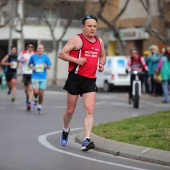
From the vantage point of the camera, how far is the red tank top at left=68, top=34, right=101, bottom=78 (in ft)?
37.2

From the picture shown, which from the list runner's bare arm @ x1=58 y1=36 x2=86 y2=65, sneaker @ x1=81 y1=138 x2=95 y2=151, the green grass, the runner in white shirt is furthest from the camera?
the runner in white shirt

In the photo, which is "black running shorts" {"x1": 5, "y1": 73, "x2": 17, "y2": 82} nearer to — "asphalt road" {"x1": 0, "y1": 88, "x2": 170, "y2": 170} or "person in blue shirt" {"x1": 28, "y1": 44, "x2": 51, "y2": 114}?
"asphalt road" {"x1": 0, "y1": 88, "x2": 170, "y2": 170}

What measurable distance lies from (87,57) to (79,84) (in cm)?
46

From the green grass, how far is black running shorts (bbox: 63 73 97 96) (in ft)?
3.38

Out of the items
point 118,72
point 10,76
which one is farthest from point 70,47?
point 118,72

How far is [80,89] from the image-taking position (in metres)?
11.5

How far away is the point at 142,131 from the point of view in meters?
12.8

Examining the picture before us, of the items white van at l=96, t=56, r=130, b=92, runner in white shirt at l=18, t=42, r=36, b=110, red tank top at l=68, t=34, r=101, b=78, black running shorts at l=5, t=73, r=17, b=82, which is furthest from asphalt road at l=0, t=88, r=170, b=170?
white van at l=96, t=56, r=130, b=92

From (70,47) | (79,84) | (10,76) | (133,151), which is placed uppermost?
(70,47)

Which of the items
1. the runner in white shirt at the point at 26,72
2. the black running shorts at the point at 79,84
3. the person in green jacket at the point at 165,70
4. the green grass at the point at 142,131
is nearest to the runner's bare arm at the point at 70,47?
the black running shorts at the point at 79,84

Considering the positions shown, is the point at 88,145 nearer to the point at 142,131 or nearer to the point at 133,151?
the point at 133,151

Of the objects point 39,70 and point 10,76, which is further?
point 10,76

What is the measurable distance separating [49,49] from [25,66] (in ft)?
125

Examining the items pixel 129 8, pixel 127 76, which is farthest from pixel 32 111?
pixel 129 8
